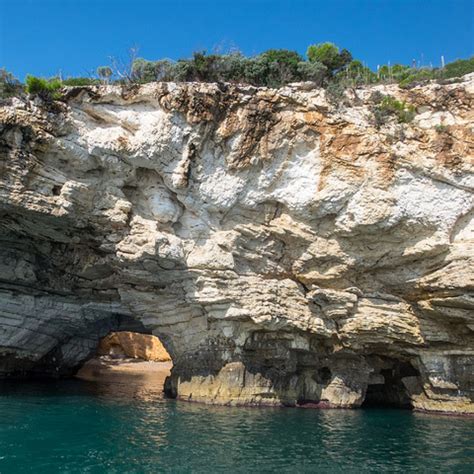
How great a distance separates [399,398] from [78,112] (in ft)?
72.3

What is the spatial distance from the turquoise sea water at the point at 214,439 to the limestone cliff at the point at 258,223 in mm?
3232

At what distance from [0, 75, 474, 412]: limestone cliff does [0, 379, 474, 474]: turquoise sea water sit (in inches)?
127

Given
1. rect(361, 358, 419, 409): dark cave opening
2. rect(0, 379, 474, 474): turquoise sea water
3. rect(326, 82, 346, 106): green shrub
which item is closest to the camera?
rect(0, 379, 474, 474): turquoise sea water

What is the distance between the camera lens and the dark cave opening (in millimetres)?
26594

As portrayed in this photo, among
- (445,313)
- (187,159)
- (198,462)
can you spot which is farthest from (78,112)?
(445,313)

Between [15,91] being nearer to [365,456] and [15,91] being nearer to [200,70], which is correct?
[200,70]

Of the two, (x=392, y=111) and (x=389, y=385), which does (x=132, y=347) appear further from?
(x=392, y=111)

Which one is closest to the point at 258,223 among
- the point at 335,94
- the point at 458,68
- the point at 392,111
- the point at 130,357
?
the point at 335,94

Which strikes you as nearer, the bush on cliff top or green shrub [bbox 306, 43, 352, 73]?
the bush on cliff top

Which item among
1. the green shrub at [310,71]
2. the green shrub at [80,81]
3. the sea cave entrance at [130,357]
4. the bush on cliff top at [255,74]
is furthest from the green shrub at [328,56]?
the sea cave entrance at [130,357]

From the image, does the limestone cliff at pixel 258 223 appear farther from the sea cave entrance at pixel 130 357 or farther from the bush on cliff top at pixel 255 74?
the sea cave entrance at pixel 130 357

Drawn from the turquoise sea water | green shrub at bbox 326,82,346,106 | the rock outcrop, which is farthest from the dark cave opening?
the rock outcrop

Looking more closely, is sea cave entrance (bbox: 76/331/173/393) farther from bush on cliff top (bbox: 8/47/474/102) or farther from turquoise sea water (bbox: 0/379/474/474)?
bush on cliff top (bbox: 8/47/474/102)

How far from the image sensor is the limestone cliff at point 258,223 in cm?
2050
